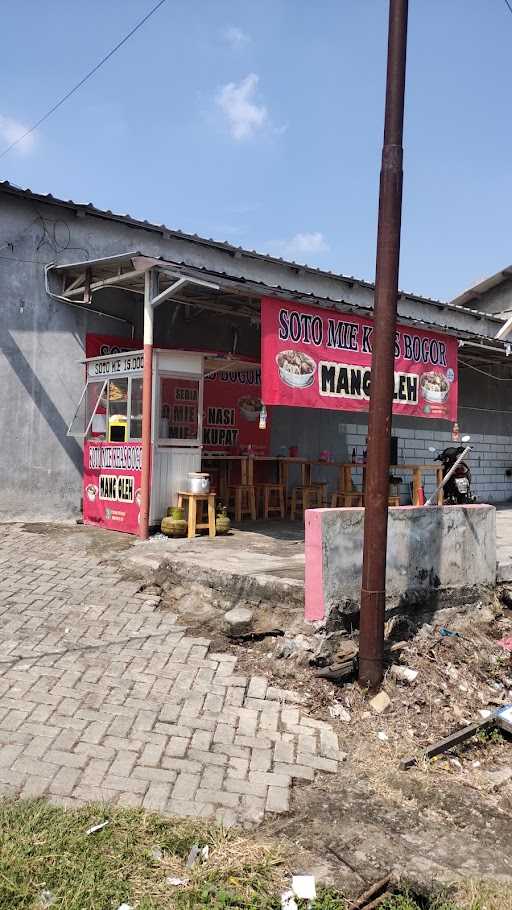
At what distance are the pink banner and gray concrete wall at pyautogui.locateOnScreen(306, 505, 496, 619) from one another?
3832 mm

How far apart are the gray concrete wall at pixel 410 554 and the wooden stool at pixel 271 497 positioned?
4.81 meters

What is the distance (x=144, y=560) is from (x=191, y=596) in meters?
1.06

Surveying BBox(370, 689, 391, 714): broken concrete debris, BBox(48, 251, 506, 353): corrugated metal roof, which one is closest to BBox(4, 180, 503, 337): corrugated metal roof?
BBox(48, 251, 506, 353): corrugated metal roof

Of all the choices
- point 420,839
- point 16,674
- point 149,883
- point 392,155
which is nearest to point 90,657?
point 16,674

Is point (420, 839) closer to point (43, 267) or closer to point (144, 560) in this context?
point (144, 560)

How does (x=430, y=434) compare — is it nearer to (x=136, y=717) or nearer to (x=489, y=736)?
(x=489, y=736)

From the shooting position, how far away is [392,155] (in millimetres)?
5117

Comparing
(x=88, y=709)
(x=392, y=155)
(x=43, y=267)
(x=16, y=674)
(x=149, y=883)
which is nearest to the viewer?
(x=149, y=883)

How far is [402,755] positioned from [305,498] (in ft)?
23.6

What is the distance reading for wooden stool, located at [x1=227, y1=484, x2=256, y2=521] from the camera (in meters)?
11.0

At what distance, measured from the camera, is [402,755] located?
14.8ft

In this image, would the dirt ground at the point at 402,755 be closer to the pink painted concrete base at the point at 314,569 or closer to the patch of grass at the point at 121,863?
the pink painted concrete base at the point at 314,569

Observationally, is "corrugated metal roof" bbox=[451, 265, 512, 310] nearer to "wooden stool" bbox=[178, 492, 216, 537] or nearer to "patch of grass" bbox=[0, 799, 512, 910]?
"wooden stool" bbox=[178, 492, 216, 537]

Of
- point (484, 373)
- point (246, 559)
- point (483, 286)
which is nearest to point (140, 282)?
point (246, 559)
